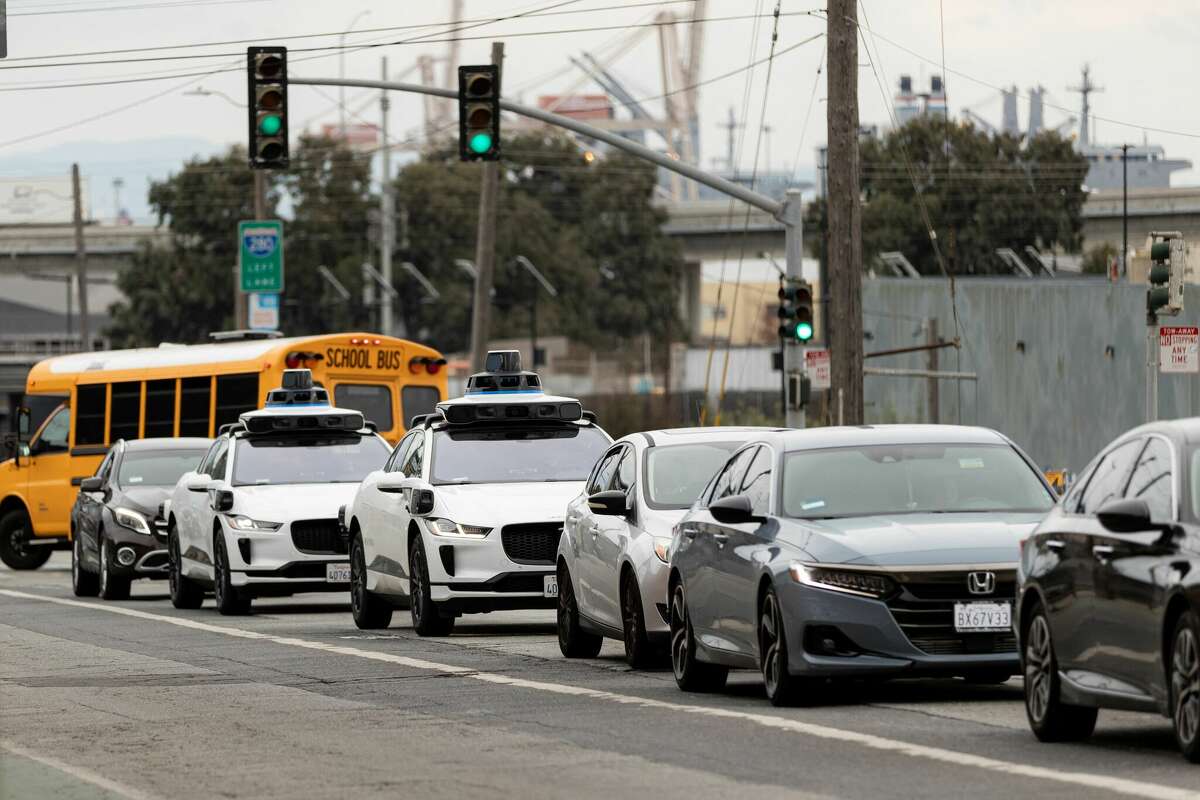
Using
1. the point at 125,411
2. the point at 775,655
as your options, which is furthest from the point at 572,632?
the point at 125,411

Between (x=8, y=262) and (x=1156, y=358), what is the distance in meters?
122

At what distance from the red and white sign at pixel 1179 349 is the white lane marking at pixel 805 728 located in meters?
9.36

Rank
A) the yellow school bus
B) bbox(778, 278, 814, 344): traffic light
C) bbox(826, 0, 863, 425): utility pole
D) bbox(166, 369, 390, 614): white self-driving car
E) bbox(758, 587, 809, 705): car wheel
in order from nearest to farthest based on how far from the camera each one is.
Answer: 1. bbox(758, 587, 809, 705): car wheel
2. bbox(166, 369, 390, 614): white self-driving car
3. bbox(826, 0, 863, 425): utility pole
4. bbox(778, 278, 814, 344): traffic light
5. the yellow school bus

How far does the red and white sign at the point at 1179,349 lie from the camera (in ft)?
81.5

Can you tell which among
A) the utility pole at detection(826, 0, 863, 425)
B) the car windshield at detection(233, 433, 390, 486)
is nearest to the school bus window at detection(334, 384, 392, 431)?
the utility pole at detection(826, 0, 863, 425)

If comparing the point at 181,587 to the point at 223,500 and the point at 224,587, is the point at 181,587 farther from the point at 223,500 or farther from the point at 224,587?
the point at 223,500

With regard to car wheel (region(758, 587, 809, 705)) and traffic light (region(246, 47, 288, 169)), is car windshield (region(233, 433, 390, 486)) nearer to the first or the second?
traffic light (region(246, 47, 288, 169))

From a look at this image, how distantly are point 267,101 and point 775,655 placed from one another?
18.4m

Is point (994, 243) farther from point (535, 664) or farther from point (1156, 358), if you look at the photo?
point (535, 664)

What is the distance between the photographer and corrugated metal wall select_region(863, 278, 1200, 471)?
139 ft

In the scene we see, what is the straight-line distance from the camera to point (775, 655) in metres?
13.2

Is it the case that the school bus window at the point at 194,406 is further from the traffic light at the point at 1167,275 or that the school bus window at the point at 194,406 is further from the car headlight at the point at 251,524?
the traffic light at the point at 1167,275

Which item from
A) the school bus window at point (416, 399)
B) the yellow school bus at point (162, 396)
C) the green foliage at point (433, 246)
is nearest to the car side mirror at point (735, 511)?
the yellow school bus at point (162, 396)

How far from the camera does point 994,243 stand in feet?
319
